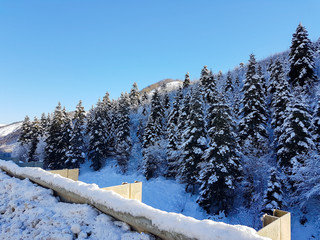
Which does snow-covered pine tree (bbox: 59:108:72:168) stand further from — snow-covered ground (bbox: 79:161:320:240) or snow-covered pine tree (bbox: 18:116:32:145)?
snow-covered pine tree (bbox: 18:116:32:145)

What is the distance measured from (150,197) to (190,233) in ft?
78.9

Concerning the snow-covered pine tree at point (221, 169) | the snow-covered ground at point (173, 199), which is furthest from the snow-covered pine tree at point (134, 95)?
the snow-covered pine tree at point (221, 169)

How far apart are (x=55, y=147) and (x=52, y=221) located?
3987 centimetres

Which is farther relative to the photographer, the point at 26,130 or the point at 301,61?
the point at 26,130

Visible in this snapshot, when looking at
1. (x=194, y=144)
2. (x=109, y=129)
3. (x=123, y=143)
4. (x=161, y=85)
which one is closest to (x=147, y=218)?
(x=194, y=144)

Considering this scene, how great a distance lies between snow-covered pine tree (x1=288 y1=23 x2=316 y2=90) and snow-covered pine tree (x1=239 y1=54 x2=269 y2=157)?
7278 mm

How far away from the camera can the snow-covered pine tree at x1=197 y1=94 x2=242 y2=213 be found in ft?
62.6

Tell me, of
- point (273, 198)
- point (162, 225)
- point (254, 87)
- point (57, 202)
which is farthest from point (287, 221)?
point (254, 87)

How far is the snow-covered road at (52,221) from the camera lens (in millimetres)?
3783

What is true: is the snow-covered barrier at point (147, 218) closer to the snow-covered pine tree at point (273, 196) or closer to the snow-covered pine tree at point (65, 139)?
the snow-covered pine tree at point (273, 196)

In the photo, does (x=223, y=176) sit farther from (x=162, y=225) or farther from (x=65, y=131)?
(x=65, y=131)

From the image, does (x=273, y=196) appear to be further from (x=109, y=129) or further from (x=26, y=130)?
(x=26, y=130)

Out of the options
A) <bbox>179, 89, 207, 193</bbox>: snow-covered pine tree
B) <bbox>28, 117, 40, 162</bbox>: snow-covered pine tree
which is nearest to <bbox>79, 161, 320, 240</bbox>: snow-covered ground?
<bbox>179, 89, 207, 193</bbox>: snow-covered pine tree

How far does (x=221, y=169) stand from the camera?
1888cm
